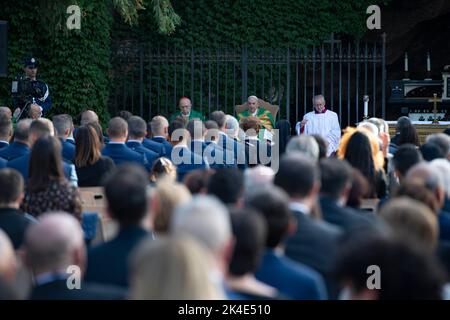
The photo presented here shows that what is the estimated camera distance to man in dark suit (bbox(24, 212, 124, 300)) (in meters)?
4.57

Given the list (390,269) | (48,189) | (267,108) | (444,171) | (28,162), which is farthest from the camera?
(267,108)

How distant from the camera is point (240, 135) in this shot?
13516 millimetres

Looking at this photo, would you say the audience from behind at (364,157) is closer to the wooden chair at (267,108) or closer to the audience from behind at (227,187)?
the audience from behind at (227,187)

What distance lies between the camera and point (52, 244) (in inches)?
181

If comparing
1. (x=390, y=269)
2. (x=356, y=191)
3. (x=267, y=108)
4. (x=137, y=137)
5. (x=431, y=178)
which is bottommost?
(x=390, y=269)

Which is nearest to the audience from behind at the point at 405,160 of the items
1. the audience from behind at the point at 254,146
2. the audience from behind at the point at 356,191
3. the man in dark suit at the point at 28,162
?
the audience from behind at the point at 356,191

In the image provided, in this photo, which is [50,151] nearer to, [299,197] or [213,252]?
[299,197]

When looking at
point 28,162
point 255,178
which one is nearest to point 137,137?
point 28,162

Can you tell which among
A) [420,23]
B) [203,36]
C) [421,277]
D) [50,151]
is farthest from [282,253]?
[420,23]

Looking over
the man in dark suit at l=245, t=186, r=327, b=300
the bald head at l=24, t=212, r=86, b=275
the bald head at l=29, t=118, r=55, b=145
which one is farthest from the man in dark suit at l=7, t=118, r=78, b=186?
the bald head at l=24, t=212, r=86, b=275

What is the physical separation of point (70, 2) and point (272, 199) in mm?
14179

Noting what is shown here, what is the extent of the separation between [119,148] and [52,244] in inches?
242

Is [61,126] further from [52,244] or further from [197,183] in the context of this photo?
[52,244]

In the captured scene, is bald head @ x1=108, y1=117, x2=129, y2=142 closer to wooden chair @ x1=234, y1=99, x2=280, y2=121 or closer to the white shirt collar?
the white shirt collar
